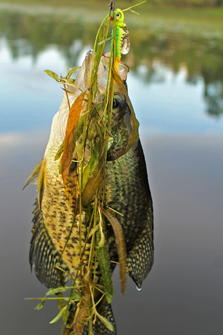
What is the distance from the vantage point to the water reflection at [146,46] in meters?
7.15

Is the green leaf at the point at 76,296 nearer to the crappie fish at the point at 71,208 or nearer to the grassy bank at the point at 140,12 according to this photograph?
the crappie fish at the point at 71,208

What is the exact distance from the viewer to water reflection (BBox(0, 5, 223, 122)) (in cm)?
715

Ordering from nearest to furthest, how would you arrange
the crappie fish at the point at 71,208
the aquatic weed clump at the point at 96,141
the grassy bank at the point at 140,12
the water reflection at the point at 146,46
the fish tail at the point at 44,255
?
the aquatic weed clump at the point at 96,141 → the crappie fish at the point at 71,208 → the fish tail at the point at 44,255 → the water reflection at the point at 146,46 → the grassy bank at the point at 140,12

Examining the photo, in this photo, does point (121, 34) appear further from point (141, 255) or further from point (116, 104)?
point (141, 255)

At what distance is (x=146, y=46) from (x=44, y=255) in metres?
9.32

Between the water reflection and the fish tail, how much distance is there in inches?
180

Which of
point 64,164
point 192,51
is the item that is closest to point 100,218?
point 64,164

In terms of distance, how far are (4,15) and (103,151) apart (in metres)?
14.4

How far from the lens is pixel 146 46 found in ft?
31.8

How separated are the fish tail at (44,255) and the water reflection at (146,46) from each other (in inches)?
180

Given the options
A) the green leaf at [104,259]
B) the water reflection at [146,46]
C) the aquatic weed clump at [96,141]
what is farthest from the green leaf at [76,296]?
the water reflection at [146,46]

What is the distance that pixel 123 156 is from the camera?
4.03 ft

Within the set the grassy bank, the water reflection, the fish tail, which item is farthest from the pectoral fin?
the grassy bank

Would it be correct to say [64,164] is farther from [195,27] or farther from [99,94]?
[195,27]
